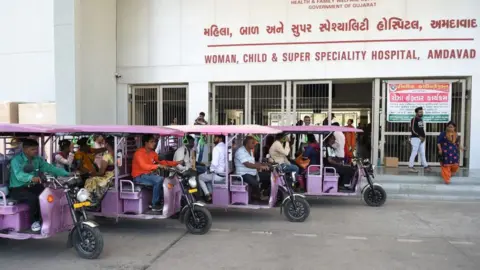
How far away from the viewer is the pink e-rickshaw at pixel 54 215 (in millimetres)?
4750

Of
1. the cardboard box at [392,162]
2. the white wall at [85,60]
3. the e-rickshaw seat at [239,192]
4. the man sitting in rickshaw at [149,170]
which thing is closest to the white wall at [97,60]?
the white wall at [85,60]

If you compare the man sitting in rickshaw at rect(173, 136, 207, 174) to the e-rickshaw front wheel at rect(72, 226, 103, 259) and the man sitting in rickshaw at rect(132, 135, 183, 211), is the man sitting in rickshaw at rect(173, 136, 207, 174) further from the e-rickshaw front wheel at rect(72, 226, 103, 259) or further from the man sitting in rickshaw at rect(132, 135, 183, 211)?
the e-rickshaw front wheel at rect(72, 226, 103, 259)

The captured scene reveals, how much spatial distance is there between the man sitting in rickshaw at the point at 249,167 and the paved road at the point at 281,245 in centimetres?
58

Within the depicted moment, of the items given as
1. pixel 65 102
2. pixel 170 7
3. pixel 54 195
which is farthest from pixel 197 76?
pixel 54 195

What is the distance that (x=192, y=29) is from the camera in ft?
42.8

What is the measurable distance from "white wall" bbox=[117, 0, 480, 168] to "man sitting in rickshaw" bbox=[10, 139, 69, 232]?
8132 millimetres

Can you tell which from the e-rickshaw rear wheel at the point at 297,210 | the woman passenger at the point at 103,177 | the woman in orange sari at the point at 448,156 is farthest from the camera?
the woman in orange sari at the point at 448,156

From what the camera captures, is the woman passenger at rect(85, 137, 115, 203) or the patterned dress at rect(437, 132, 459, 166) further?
the patterned dress at rect(437, 132, 459, 166)

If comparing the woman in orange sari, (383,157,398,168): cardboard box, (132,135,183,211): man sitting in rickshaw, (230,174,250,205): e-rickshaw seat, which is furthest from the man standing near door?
(132,135,183,211): man sitting in rickshaw

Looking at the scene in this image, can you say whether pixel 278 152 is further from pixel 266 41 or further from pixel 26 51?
pixel 26 51

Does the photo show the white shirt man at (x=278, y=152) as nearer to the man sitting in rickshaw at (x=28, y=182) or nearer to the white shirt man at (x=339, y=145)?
the white shirt man at (x=339, y=145)

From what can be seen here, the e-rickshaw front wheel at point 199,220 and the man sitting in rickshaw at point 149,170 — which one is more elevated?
the man sitting in rickshaw at point 149,170

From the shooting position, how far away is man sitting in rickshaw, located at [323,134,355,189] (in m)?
8.19

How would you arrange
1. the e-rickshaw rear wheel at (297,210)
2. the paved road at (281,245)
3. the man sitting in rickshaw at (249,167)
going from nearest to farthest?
the paved road at (281,245) → the e-rickshaw rear wheel at (297,210) → the man sitting in rickshaw at (249,167)
